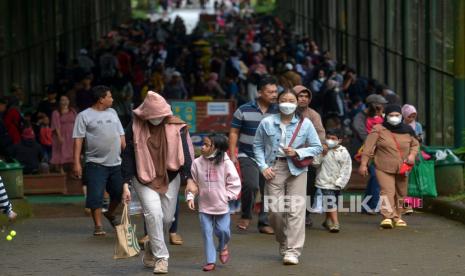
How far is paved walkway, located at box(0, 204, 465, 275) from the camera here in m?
11.2

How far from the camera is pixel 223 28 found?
79.2 meters

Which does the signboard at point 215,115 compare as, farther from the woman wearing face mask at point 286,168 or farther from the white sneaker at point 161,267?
the white sneaker at point 161,267

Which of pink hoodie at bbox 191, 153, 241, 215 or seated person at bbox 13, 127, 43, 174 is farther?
seated person at bbox 13, 127, 43, 174

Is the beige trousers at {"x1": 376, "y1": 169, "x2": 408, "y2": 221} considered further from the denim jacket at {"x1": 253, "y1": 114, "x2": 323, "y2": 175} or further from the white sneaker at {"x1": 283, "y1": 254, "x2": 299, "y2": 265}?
the white sneaker at {"x1": 283, "y1": 254, "x2": 299, "y2": 265}

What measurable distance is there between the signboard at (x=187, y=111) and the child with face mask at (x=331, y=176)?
8.61 metres

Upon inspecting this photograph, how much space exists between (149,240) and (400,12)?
17.0 m

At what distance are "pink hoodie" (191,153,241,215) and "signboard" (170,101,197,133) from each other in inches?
448

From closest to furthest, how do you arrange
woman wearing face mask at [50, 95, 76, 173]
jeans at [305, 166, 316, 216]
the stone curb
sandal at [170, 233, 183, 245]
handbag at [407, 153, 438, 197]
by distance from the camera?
sandal at [170, 233, 183, 245] < jeans at [305, 166, 316, 216] < the stone curb < handbag at [407, 153, 438, 197] < woman wearing face mask at [50, 95, 76, 173]

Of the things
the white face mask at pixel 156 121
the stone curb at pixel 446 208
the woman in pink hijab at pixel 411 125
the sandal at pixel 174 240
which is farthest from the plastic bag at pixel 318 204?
the white face mask at pixel 156 121

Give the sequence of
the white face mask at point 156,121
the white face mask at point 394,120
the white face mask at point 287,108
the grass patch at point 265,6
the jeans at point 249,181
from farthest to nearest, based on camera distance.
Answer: the grass patch at point 265,6 < the white face mask at point 394,120 < the jeans at point 249,181 < the white face mask at point 287,108 < the white face mask at point 156,121

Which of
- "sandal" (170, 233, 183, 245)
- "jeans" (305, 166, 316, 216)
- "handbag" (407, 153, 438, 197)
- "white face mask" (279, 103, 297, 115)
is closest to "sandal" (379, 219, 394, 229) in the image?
"jeans" (305, 166, 316, 216)

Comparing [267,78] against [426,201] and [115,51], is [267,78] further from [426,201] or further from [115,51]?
[115,51]

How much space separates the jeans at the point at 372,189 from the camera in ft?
51.1

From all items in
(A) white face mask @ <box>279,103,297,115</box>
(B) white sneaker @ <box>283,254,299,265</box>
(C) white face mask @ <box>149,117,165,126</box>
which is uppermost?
(A) white face mask @ <box>279,103,297,115</box>
